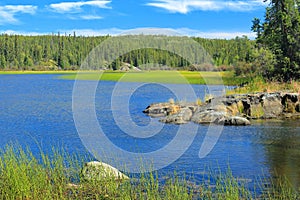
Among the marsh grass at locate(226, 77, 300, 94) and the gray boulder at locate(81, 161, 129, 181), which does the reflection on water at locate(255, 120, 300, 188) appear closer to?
the gray boulder at locate(81, 161, 129, 181)

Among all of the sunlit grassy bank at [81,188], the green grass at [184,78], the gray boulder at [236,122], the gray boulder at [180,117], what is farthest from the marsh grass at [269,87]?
the sunlit grassy bank at [81,188]

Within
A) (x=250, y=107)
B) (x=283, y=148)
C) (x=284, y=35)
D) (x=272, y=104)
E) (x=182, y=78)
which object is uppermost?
(x=284, y=35)

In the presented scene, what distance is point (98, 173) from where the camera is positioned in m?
10.9

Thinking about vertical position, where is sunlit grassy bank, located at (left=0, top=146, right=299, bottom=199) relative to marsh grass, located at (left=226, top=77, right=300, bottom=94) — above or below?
below

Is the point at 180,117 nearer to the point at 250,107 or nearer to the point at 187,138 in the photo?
the point at 250,107

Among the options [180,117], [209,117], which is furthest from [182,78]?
[209,117]

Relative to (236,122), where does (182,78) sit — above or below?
above

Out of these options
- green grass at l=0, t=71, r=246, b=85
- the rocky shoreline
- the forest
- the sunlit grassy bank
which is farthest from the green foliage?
the sunlit grassy bank

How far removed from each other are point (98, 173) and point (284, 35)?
27106mm

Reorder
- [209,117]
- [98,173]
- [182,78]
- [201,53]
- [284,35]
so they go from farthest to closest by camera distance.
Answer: [201,53] → [182,78] → [284,35] → [209,117] → [98,173]

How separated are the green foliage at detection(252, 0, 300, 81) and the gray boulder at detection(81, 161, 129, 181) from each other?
24.3 metres

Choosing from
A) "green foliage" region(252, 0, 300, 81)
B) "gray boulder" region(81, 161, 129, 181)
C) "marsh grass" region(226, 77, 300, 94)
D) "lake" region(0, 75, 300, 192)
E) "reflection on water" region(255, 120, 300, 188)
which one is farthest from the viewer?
"green foliage" region(252, 0, 300, 81)

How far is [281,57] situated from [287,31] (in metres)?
2.08

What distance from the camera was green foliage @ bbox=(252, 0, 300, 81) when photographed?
3334cm
